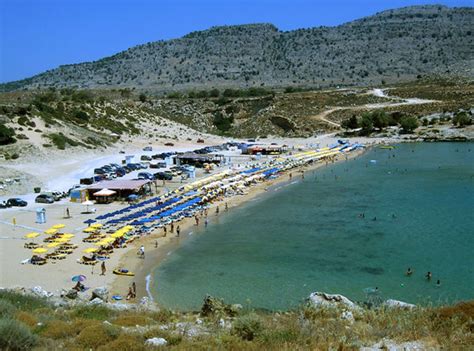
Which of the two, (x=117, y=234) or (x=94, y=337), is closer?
(x=94, y=337)

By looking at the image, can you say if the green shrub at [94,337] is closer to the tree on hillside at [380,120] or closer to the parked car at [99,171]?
the parked car at [99,171]

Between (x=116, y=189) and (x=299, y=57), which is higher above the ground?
(x=299, y=57)

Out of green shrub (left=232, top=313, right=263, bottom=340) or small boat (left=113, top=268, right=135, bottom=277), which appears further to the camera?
small boat (left=113, top=268, right=135, bottom=277)

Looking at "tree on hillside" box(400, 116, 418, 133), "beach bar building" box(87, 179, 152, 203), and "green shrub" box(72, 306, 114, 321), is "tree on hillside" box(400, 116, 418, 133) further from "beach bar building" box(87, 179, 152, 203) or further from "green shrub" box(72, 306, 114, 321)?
"green shrub" box(72, 306, 114, 321)

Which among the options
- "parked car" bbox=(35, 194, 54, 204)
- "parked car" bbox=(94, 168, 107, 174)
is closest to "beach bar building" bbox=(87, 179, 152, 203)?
"parked car" bbox=(35, 194, 54, 204)

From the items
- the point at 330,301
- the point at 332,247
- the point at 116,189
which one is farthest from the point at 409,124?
the point at 330,301

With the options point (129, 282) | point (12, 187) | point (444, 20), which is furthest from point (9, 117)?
point (444, 20)

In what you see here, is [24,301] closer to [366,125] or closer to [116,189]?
[116,189]
